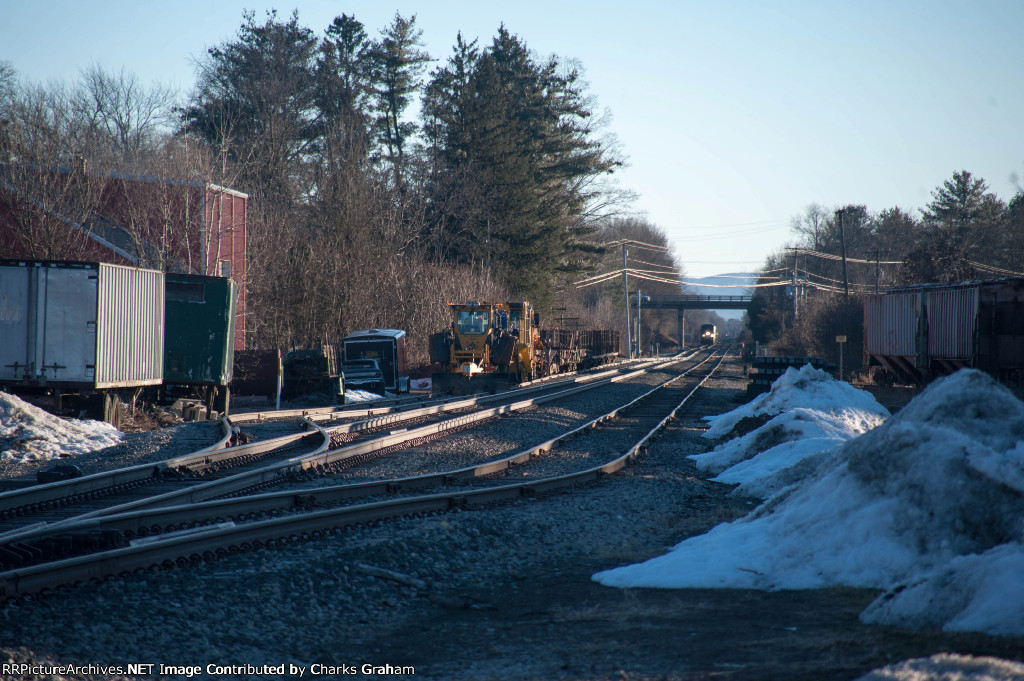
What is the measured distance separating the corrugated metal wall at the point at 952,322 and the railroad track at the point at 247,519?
17345mm

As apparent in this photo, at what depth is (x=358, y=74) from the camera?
52.0m

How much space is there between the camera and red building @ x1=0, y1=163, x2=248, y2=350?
→ 81.4ft

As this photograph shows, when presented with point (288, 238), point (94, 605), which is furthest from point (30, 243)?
point (94, 605)

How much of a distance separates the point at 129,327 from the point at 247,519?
964 cm

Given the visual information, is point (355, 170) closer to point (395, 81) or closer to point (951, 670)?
point (395, 81)

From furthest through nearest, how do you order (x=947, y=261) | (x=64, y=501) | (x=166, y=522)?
1. (x=947, y=261)
2. (x=64, y=501)
3. (x=166, y=522)

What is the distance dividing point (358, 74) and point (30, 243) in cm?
3151

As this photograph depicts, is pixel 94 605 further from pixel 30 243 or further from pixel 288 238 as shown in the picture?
pixel 288 238

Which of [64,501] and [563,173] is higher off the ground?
[563,173]

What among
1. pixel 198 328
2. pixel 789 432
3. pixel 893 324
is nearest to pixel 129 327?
pixel 198 328

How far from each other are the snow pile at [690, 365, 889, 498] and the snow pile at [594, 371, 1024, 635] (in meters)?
2.49

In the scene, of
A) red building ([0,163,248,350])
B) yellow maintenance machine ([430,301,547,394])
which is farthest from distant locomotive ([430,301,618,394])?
red building ([0,163,248,350])

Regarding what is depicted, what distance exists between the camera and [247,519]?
25.4ft

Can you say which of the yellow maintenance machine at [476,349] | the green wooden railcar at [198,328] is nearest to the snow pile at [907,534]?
the green wooden railcar at [198,328]
